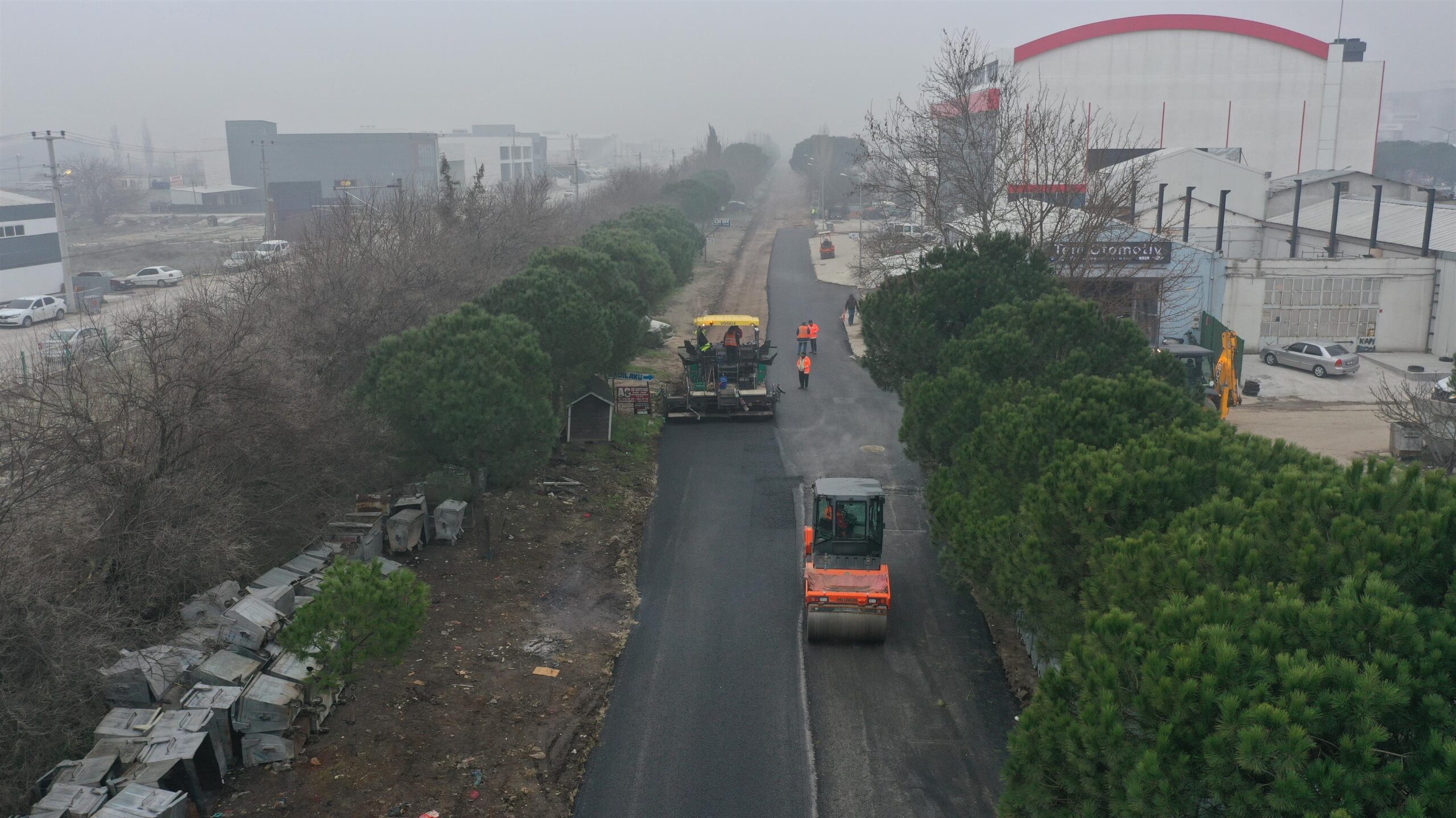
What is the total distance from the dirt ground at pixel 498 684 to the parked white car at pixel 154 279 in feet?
156

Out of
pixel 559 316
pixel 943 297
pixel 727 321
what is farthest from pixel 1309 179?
pixel 559 316

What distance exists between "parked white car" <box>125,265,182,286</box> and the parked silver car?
57.4m

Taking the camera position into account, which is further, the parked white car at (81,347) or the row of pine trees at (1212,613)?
the parked white car at (81,347)

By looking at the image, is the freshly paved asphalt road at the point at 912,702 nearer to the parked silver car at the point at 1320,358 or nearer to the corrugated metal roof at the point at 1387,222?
the parked silver car at the point at 1320,358

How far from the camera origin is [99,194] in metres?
119

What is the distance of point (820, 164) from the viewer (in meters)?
126

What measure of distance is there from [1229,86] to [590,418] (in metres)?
62.0

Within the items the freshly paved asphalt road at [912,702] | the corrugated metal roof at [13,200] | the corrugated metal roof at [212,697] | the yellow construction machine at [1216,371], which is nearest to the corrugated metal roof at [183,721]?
the corrugated metal roof at [212,697]

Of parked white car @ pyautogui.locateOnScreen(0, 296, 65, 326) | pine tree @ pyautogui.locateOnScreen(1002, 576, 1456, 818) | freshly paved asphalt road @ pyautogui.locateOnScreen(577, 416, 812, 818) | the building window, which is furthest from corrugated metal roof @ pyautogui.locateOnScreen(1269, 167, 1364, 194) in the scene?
parked white car @ pyautogui.locateOnScreen(0, 296, 65, 326)

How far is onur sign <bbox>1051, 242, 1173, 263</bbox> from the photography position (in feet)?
102

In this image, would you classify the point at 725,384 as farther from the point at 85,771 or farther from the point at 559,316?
the point at 85,771

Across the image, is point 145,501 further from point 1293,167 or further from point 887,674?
point 1293,167

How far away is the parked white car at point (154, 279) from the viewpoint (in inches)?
2366

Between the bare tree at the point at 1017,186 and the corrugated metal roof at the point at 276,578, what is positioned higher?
the bare tree at the point at 1017,186
